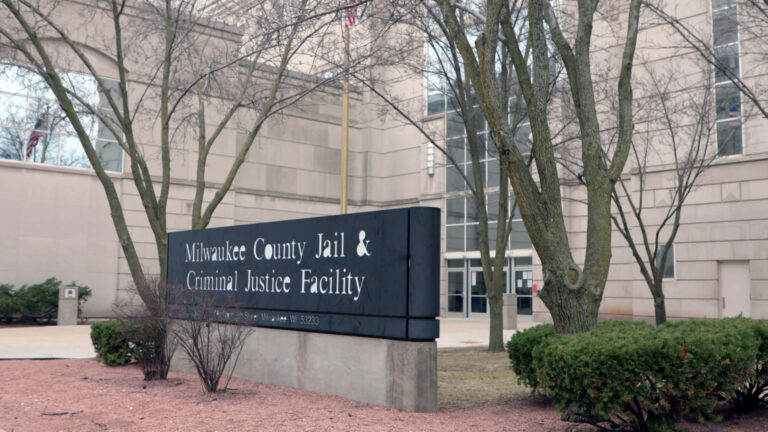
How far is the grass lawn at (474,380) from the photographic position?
9.25m

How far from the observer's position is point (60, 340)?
59.6 ft

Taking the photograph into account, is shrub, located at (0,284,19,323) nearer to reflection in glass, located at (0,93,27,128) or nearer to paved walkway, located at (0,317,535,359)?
paved walkway, located at (0,317,535,359)

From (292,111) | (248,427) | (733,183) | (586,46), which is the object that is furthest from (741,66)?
(248,427)

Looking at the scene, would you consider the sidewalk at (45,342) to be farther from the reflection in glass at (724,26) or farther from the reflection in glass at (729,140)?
the reflection in glass at (729,140)

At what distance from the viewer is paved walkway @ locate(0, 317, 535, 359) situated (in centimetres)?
1462

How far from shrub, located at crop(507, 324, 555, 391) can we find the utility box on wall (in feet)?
63.7

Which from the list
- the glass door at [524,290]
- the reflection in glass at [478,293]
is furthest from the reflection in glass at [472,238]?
the glass door at [524,290]

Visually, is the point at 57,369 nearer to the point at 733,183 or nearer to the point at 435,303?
the point at 435,303

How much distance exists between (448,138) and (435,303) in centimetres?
2407

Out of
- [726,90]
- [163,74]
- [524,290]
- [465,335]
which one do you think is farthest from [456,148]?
[163,74]

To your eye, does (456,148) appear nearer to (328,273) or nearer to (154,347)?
(154,347)

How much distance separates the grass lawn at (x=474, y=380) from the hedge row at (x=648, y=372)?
8.15 feet

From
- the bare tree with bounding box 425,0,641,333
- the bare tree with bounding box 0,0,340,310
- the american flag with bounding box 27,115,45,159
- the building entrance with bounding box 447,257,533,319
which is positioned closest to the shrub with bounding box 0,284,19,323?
the american flag with bounding box 27,115,45,159

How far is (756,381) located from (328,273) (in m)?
4.93
